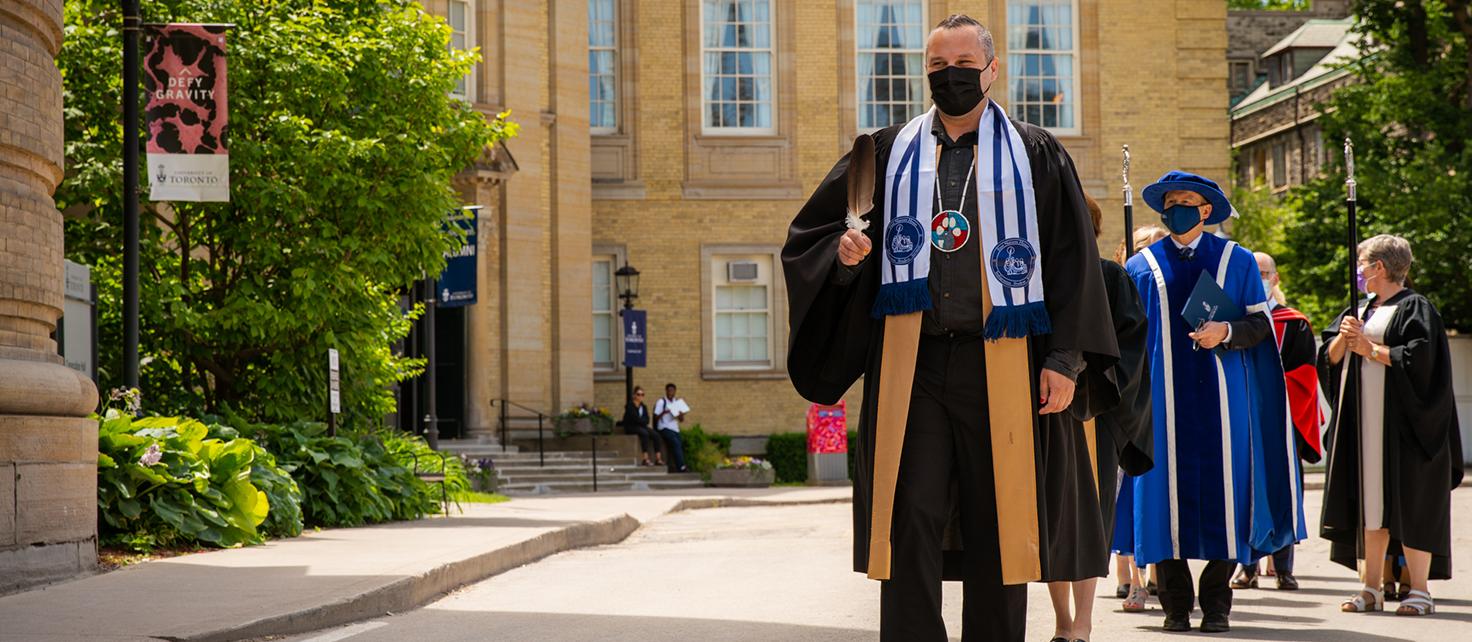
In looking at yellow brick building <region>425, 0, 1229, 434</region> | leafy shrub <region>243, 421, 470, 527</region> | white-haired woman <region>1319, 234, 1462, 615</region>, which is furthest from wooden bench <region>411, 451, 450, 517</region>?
yellow brick building <region>425, 0, 1229, 434</region>

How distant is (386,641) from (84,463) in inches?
138

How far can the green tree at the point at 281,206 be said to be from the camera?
1727cm

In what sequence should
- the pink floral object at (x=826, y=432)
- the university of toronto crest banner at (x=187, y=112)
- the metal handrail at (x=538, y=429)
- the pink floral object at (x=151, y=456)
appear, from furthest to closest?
the pink floral object at (x=826, y=432)
the metal handrail at (x=538, y=429)
the university of toronto crest banner at (x=187, y=112)
the pink floral object at (x=151, y=456)

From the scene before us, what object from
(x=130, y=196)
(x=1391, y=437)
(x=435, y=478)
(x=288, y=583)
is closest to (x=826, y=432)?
(x=435, y=478)

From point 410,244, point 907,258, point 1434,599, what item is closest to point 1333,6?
point 410,244

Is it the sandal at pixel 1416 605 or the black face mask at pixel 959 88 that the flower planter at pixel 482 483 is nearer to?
the sandal at pixel 1416 605

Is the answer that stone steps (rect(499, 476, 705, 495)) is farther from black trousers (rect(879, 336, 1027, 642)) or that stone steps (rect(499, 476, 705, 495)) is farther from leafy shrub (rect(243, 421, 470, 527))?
black trousers (rect(879, 336, 1027, 642))

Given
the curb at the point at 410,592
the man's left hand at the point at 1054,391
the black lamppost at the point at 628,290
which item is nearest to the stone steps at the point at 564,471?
the black lamppost at the point at 628,290

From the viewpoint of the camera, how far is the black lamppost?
110 feet

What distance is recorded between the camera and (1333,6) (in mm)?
77875

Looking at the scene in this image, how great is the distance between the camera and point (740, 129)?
3734cm

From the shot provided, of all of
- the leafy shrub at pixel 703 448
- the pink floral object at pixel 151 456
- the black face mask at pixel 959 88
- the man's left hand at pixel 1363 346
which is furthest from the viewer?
the leafy shrub at pixel 703 448

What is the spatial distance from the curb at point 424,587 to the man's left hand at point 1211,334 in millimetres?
4252

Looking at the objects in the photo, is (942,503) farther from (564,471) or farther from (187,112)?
(564,471)
